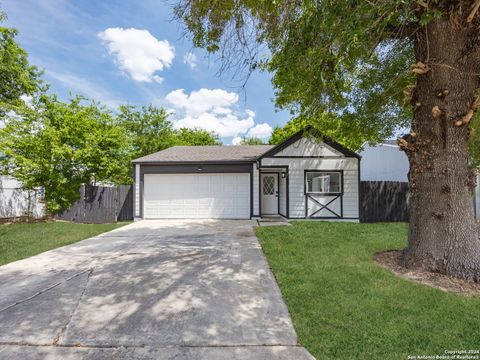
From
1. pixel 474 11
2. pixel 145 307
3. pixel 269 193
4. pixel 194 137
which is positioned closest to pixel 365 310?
pixel 145 307

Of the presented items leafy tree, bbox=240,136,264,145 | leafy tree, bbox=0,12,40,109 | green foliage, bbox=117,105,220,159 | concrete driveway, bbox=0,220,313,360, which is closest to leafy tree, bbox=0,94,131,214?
leafy tree, bbox=0,12,40,109

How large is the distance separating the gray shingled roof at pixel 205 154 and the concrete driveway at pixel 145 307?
5.74 meters

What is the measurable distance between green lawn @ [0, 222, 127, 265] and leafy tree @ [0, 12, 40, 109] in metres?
8.36

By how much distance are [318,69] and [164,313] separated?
16.2ft

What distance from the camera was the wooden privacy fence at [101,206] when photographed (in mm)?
11016

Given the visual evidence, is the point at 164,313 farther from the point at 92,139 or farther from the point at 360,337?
the point at 92,139

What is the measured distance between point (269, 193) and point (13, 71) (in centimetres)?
1546

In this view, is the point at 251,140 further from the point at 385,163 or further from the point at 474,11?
the point at 474,11

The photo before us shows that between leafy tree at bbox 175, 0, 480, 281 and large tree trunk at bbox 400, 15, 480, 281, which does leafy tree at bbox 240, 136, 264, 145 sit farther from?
large tree trunk at bbox 400, 15, 480, 281

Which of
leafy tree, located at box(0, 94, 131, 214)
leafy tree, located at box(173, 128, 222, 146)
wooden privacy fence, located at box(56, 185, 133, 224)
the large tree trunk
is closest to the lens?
the large tree trunk

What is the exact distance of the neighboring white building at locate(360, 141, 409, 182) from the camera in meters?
13.7

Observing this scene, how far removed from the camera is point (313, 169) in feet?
33.7

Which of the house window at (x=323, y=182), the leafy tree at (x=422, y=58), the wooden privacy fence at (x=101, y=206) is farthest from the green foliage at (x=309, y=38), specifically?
the wooden privacy fence at (x=101, y=206)

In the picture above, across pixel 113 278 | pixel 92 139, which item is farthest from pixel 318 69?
pixel 92 139
